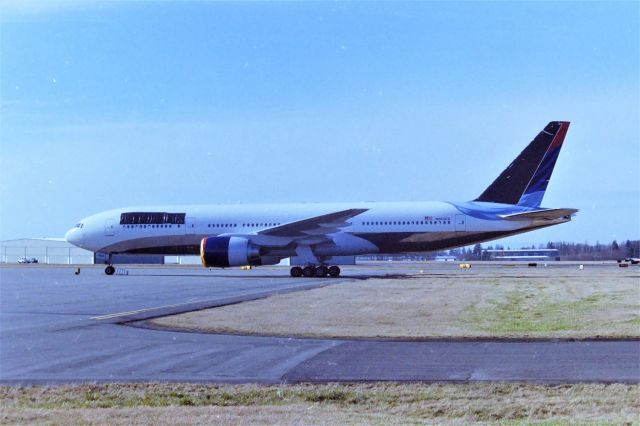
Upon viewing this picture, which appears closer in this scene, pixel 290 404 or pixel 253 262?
pixel 290 404

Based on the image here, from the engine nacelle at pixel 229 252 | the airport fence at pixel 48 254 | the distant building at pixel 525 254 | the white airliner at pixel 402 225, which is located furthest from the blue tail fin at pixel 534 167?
the distant building at pixel 525 254

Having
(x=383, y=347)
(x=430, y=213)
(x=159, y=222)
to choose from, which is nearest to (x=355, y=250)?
(x=430, y=213)

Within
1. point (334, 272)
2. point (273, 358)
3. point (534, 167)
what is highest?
point (534, 167)

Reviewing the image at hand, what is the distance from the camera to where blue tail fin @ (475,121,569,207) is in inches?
1385

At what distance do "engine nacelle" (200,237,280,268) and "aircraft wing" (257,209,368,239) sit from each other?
1.42 metres

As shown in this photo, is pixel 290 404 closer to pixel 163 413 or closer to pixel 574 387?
pixel 163 413

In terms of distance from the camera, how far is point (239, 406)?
24.6 feet

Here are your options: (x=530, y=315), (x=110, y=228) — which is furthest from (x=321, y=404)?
(x=110, y=228)

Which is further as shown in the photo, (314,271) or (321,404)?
(314,271)

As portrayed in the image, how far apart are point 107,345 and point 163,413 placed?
4697 millimetres

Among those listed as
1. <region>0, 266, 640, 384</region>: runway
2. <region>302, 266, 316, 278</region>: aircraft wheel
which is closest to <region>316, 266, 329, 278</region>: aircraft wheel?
<region>302, 266, 316, 278</region>: aircraft wheel

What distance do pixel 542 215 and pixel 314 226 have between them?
394 inches

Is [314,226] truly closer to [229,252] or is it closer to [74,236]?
[229,252]

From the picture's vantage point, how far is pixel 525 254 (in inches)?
5246
